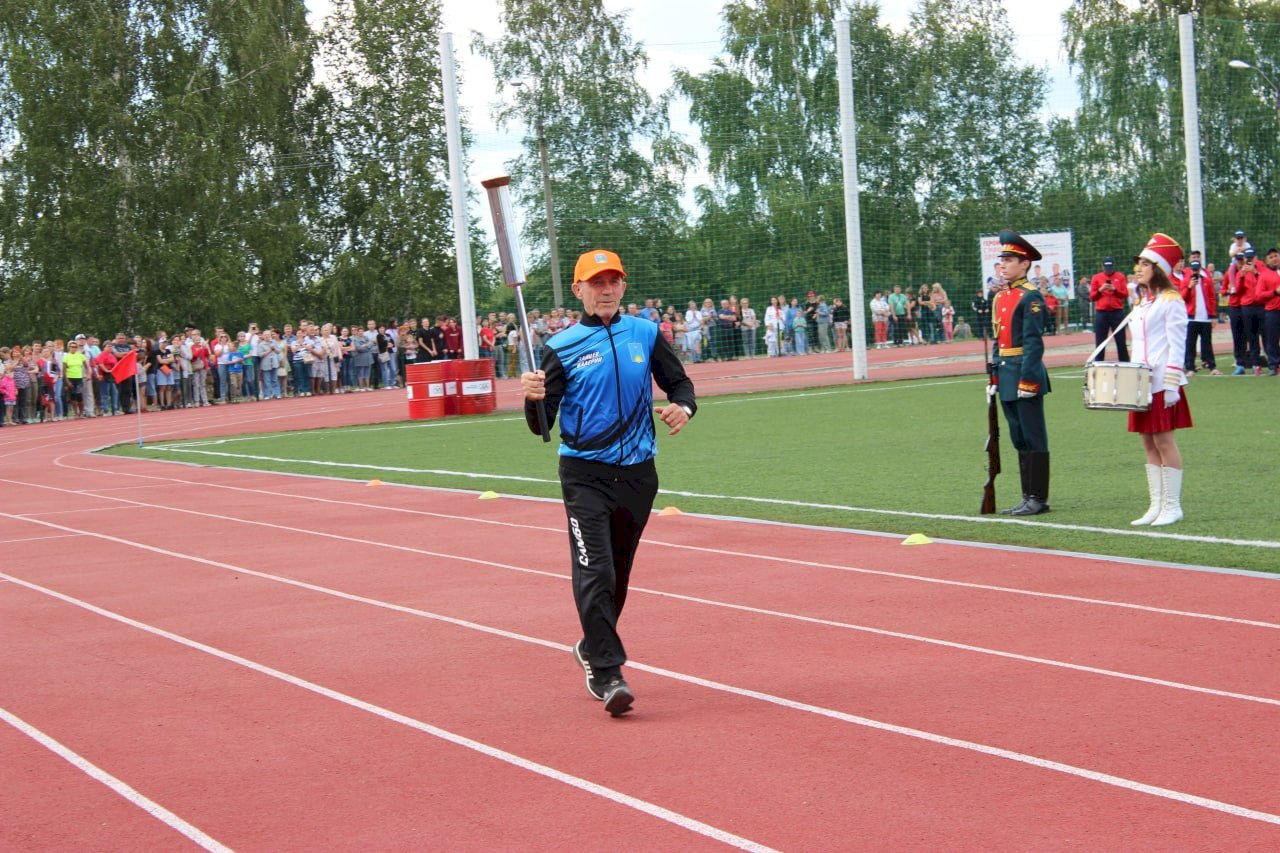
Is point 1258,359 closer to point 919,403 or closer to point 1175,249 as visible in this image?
point 919,403

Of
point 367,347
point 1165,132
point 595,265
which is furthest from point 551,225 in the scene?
point 595,265

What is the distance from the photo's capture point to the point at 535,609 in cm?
866

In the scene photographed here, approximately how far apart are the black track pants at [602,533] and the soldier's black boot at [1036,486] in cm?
533

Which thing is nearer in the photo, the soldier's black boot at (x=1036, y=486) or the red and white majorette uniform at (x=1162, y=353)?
the red and white majorette uniform at (x=1162, y=353)

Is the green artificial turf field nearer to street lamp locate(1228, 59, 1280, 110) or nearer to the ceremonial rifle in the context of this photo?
the ceremonial rifle

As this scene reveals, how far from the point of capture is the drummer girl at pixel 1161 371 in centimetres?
1015

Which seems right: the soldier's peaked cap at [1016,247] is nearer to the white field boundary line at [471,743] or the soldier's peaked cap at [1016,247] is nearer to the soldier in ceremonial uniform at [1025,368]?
the soldier in ceremonial uniform at [1025,368]

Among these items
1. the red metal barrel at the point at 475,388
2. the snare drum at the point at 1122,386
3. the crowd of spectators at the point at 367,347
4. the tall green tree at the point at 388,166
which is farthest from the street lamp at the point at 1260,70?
the snare drum at the point at 1122,386

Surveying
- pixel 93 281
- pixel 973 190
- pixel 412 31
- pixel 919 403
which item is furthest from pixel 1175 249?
pixel 412 31

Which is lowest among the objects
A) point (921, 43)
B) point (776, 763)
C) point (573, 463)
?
point (776, 763)

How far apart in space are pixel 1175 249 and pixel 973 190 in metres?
28.6

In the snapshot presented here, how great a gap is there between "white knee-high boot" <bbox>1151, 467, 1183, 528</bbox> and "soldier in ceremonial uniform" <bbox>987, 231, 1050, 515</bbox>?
1086mm

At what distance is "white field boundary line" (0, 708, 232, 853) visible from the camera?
4.89 metres

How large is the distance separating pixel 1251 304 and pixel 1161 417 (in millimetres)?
14318
